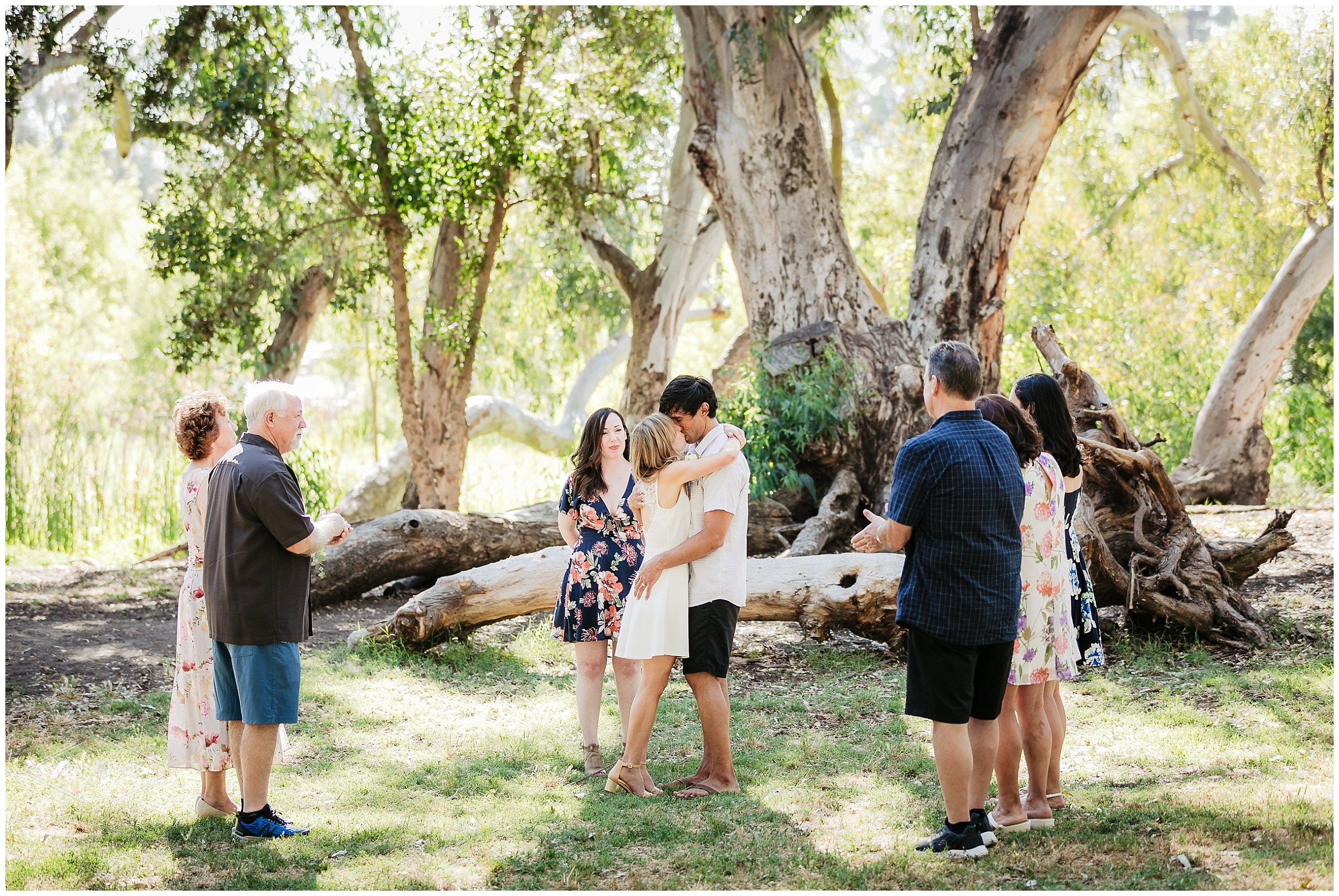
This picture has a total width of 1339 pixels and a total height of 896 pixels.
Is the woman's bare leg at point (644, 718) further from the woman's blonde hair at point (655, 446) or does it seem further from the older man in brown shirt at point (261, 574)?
the older man in brown shirt at point (261, 574)

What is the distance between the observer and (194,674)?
4344 mm

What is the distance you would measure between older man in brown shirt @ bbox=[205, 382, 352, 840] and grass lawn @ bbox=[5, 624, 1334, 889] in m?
0.36

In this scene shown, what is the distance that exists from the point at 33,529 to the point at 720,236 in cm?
824

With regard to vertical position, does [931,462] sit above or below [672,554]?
above

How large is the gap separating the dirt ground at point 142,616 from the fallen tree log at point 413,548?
23cm

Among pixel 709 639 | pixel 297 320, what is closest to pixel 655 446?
pixel 709 639

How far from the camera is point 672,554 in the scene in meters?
4.23

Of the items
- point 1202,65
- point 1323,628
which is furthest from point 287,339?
point 1202,65

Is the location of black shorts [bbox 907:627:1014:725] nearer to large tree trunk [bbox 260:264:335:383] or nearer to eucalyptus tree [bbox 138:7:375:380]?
eucalyptus tree [bbox 138:7:375:380]

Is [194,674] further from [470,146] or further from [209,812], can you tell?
[470,146]

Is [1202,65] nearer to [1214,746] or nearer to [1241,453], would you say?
[1241,453]

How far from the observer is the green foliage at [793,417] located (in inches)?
373

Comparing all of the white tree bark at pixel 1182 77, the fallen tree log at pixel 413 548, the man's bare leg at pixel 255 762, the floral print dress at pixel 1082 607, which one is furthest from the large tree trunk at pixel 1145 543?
the white tree bark at pixel 1182 77

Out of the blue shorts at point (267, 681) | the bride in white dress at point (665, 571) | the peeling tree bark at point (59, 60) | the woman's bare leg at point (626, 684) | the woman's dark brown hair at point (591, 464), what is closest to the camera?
the blue shorts at point (267, 681)
